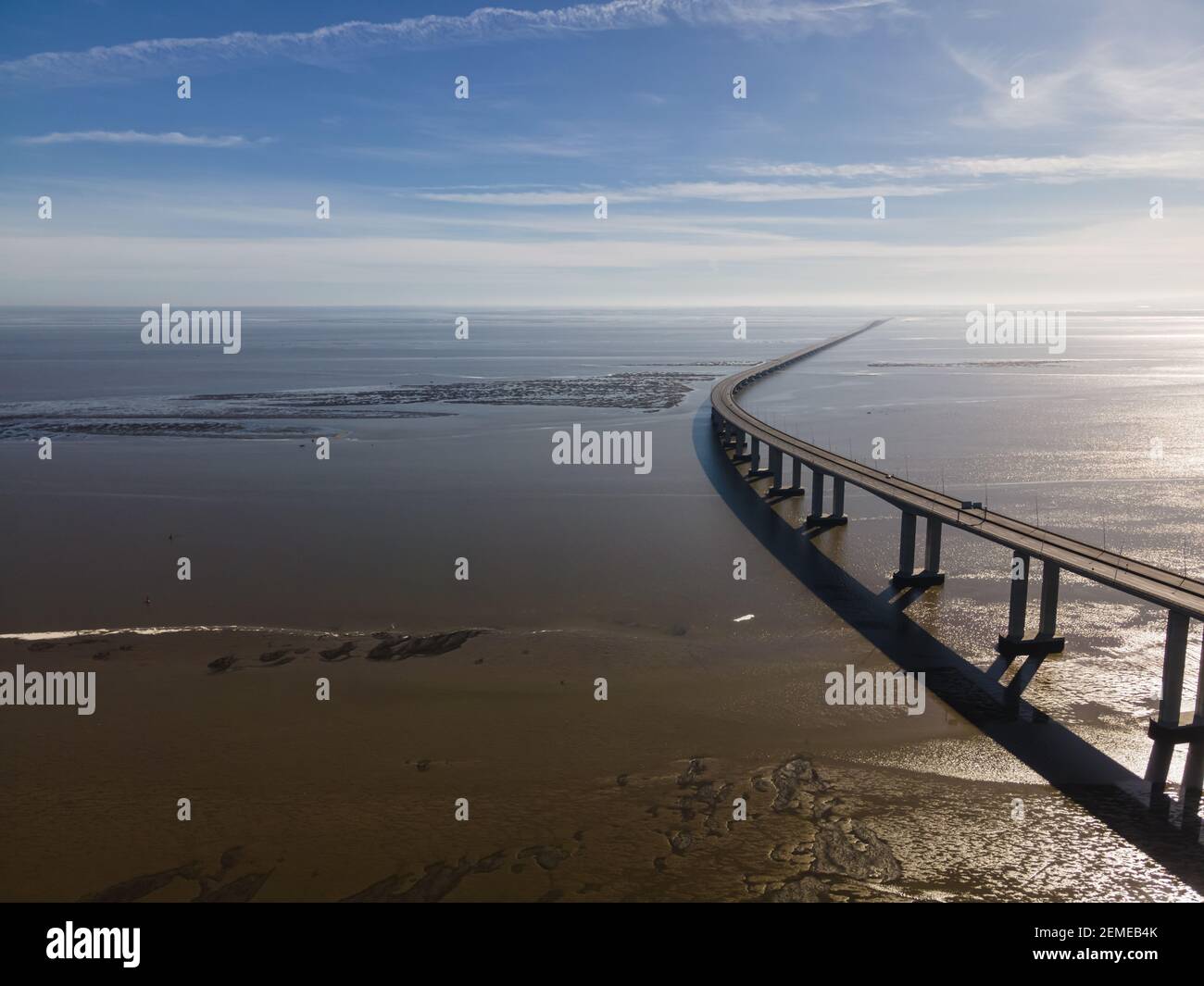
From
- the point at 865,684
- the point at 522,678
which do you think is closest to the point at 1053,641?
the point at 865,684

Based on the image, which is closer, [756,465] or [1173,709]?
[1173,709]

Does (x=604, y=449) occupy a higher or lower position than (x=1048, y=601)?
higher

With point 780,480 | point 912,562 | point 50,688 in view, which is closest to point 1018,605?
point 912,562

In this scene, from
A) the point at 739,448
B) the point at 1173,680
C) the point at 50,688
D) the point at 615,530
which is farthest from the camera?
the point at 739,448

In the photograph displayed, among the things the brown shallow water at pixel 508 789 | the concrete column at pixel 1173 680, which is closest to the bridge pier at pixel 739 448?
the brown shallow water at pixel 508 789

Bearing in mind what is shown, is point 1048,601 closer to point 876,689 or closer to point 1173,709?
point 1173,709

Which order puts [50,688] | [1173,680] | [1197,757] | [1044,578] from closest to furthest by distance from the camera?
[1197,757]
[1173,680]
[50,688]
[1044,578]
